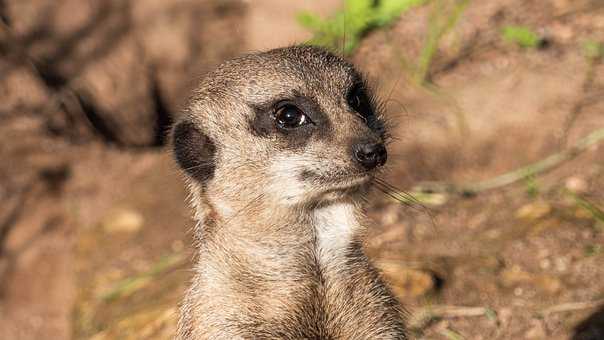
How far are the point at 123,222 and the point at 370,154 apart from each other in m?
3.47

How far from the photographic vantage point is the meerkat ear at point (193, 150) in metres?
3.04

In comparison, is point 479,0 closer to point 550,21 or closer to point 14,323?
point 550,21

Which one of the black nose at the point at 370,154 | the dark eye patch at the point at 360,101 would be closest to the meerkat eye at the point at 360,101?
the dark eye patch at the point at 360,101

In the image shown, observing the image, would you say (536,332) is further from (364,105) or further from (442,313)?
(364,105)

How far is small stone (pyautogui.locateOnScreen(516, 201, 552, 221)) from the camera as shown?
479 cm

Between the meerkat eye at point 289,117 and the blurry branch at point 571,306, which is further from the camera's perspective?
the blurry branch at point 571,306

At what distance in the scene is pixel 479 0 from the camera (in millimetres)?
6285

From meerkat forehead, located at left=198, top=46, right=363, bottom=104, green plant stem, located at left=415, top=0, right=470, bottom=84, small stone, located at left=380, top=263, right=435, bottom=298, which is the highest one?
meerkat forehead, located at left=198, top=46, right=363, bottom=104

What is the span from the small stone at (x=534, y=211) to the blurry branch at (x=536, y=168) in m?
0.28

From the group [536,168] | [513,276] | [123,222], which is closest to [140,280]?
[123,222]

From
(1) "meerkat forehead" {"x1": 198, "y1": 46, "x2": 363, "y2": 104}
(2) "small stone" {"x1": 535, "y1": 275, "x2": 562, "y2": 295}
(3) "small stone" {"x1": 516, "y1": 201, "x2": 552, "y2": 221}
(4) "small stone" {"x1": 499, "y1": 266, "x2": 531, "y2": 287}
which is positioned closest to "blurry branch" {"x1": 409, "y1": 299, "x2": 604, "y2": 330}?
(2) "small stone" {"x1": 535, "y1": 275, "x2": 562, "y2": 295}

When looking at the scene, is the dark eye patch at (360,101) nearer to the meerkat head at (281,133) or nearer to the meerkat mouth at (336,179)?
the meerkat head at (281,133)

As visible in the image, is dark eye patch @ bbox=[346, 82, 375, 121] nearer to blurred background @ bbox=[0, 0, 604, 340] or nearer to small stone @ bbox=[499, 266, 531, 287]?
blurred background @ bbox=[0, 0, 604, 340]

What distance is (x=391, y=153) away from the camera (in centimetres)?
534
